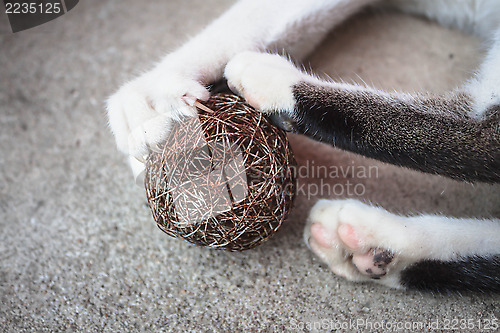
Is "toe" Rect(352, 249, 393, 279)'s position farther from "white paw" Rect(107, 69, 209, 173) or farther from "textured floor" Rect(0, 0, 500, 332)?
"white paw" Rect(107, 69, 209, 173)

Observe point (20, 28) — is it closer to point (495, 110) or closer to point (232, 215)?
point (232, 215)

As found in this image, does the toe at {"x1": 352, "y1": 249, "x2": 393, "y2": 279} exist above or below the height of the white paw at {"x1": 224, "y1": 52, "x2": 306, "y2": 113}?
below

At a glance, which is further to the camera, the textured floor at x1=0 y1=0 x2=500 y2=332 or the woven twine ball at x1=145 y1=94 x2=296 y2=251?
the textured floor at x1=0 y1=0 x2=500 y2=332

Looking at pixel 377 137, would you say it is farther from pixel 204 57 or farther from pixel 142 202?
pixel 142 202

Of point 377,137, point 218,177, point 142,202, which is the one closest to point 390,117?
point 377,137

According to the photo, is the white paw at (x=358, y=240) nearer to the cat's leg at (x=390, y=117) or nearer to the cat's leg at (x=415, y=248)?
the cat's leg at (x=415, y=248)

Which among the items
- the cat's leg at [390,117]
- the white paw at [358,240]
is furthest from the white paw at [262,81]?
the white paw at [358,240]

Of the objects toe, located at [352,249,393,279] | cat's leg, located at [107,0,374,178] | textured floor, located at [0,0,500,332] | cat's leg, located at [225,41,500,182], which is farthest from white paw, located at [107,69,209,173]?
toe, located at [352,249,393,279]
